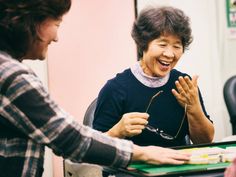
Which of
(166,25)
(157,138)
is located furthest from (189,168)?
(166,25)

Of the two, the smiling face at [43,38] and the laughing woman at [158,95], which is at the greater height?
the smiling face at [43,38]

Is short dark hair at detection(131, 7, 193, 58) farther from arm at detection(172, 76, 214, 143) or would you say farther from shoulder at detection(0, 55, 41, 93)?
shoulder at detection(0, 55, 41, 93)

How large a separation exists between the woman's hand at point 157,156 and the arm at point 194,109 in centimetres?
55

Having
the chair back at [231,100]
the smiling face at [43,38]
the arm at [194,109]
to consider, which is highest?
the smiling face at [43,38]

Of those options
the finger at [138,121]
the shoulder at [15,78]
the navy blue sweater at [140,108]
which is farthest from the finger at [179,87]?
the shoulder at [15,78]

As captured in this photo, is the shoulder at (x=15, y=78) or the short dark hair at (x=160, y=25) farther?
the short dark hair at (x=160, y=25)

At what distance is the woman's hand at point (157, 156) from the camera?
1.29m

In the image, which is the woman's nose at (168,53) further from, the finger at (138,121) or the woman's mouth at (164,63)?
the finger at (138,121)

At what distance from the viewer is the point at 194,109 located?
1892 mm

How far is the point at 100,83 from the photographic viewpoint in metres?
3.58

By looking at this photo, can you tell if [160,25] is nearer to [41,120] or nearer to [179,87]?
[179,87]

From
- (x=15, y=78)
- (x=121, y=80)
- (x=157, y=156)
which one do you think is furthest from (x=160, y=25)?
(x=15, y=78)

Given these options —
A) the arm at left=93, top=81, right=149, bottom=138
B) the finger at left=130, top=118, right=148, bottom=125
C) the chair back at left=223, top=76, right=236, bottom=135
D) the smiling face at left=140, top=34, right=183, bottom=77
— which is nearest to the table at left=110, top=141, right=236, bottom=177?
the finger at left=130, top=118, right=148, bottom=125

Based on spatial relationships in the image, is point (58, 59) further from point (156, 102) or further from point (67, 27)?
point (156, 102)
